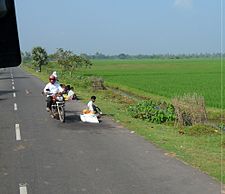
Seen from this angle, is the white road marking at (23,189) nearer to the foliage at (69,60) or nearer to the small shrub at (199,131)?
the small shrub at (199,131)

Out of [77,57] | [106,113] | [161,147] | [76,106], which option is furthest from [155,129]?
[77,57]

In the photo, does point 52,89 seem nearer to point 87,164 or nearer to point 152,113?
point 152,113

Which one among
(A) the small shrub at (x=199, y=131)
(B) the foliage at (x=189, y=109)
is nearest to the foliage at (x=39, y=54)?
(B) the foliage at (x=189, y=109)

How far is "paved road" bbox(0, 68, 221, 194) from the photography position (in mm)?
6672

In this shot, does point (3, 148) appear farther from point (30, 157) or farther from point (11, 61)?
point (11, 61)

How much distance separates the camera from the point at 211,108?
73.3ft

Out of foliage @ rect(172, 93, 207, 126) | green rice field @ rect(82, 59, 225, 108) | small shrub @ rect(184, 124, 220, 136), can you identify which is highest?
foliage @ rect(172, 93, 207, 126)

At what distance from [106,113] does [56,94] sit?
2.92 metres

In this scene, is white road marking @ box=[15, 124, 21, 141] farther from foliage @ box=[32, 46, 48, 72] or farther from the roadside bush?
foliage @ box=[32, 46, 48, 72]

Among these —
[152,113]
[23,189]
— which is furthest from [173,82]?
[23,189]

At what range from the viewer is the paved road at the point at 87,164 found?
667cm

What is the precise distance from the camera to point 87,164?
823cm

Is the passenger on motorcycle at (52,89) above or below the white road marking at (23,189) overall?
above

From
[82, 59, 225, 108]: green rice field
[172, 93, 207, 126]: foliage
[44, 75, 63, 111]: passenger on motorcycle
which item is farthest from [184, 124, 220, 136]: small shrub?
[82, 59, 225, 108]: green rice field
